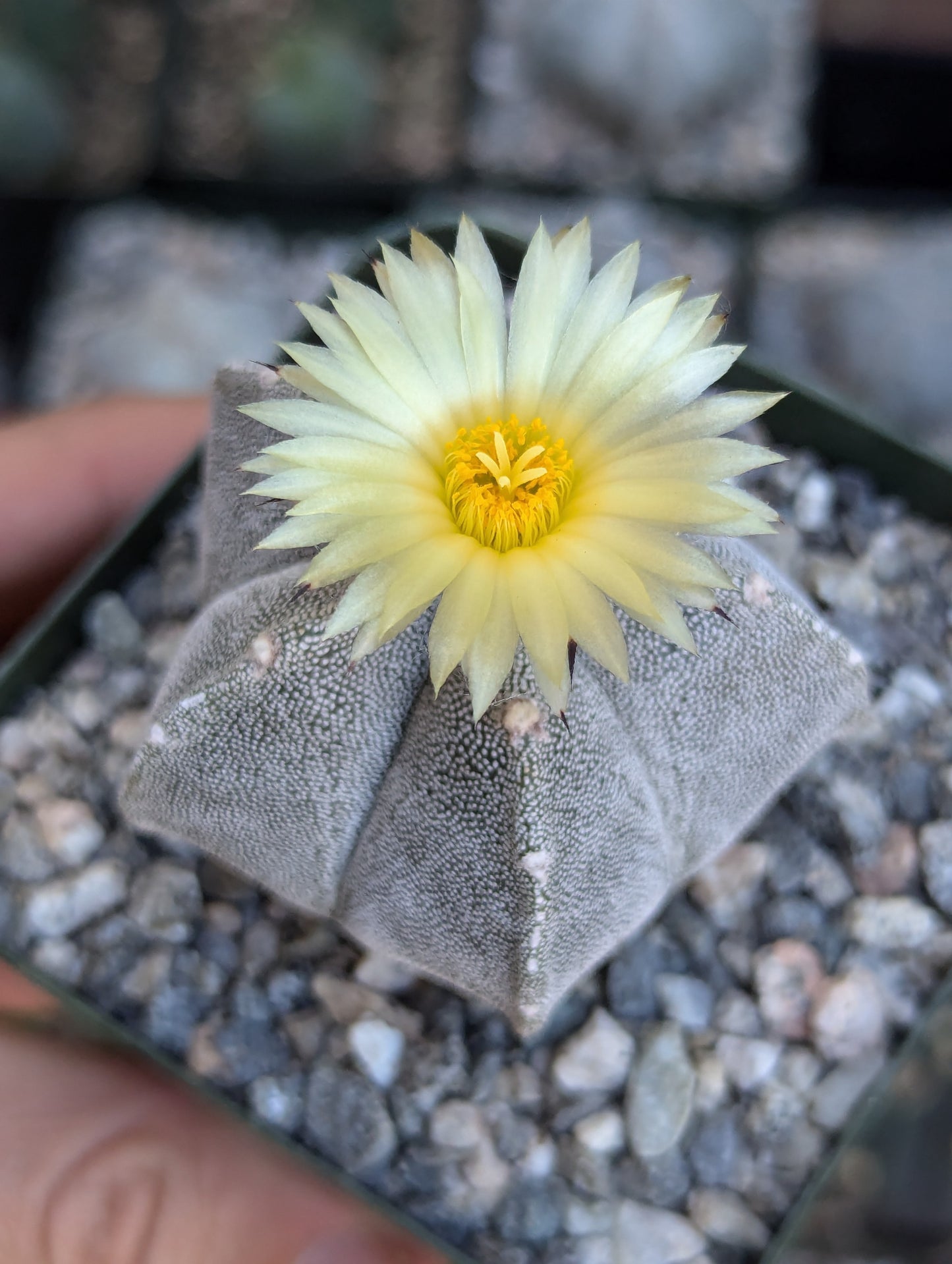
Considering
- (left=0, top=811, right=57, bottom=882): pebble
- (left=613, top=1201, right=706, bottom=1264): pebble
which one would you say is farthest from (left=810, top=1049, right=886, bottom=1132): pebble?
(left=0, top=811, right=57, bottom=882): pebble

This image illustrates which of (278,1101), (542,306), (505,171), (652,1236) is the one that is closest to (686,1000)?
(652,1236)

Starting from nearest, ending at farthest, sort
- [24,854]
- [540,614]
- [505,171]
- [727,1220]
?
[540,614]
[727,1220]
[24,854]
[505,171]

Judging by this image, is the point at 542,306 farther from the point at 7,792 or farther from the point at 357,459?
the point at 7,792

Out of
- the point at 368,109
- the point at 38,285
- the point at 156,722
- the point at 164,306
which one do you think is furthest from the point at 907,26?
the point at 156,722

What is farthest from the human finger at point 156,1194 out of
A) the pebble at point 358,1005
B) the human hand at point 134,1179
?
the pebble at point 358,1005

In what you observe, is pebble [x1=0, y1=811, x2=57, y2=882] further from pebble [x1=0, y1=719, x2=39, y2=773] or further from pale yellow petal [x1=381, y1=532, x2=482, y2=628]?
pale yellow petal [x1=381, y1=532, x2=482, y2=628]

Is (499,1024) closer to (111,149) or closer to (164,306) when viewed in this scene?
(164,306)
